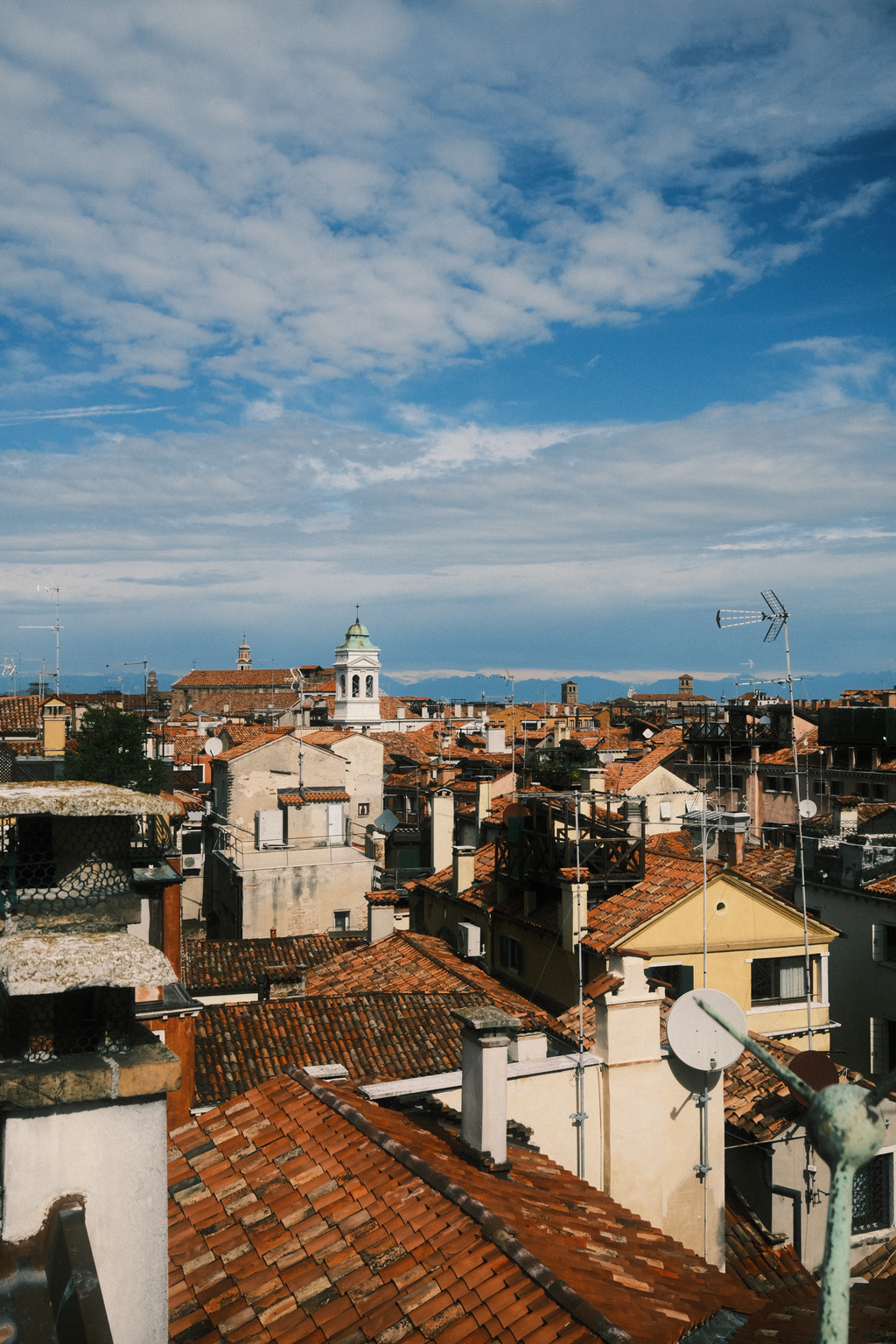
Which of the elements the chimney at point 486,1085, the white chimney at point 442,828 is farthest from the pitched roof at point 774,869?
the chimney at point 486,1085

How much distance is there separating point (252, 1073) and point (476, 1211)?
6.73 m

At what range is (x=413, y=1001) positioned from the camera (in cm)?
1398

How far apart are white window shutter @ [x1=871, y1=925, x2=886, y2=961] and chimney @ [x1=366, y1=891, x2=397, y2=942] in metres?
9.16

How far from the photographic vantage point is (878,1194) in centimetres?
1158

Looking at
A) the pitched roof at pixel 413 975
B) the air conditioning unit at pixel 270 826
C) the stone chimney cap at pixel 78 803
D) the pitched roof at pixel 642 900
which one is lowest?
the pitched roof at pixel 413 975

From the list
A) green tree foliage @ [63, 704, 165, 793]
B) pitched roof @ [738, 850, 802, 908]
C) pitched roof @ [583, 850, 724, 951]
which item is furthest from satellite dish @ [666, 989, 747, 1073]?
green tree foliage @ [63, 704, 165, 793]

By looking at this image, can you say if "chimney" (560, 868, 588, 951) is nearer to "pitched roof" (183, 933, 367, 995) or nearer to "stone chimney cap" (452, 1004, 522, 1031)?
"pitched roof" (183, 933, 367, 995)

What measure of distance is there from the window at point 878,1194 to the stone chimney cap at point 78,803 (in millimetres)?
11167

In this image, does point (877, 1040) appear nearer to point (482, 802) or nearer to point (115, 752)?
point (482, 802)

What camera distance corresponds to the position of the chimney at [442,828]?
2534 centimetres

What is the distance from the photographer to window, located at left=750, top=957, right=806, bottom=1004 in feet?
51.4

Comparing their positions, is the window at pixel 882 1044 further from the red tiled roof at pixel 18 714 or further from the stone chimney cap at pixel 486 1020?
the red tiled roof at pixel 18 714

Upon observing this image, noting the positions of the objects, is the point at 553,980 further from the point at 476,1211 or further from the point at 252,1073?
the point at 476,1211

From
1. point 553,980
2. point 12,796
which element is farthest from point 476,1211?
point 553,980
